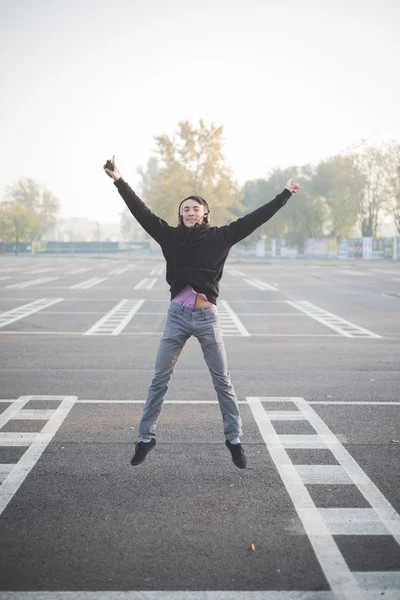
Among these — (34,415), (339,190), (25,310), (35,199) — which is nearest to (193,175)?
(339,190)

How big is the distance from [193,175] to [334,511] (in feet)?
197

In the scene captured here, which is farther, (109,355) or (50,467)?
(109,355)

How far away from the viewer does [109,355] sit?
1120 cm

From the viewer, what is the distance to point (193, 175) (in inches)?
2477

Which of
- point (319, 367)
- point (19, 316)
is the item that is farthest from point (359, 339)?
point (19, 316)

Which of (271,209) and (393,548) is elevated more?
(271,209)

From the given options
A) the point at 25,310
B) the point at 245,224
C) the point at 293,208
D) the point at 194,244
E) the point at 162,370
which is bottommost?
the point at 25,310

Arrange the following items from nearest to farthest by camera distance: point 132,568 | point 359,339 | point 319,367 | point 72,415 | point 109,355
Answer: point 132,568 < point 72,415 < point 319,367 < point 109,355 < point 359,339

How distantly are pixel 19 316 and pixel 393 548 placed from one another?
48.4ft

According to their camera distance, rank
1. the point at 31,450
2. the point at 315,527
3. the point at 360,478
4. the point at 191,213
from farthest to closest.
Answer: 1. the point at 31,450
2. the point at 191,213
3. the point at 360,478
4. the point at 315,527

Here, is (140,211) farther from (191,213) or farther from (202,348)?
(202,348)

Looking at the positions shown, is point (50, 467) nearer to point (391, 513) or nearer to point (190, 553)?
point (190, 553)

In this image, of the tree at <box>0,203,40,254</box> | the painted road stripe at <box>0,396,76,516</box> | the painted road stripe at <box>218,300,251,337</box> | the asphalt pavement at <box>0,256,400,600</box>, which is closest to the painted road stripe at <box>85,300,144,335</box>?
the painted road stripe at <box>218,300,251,337</box>

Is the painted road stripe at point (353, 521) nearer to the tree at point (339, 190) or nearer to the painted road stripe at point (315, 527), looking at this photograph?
the painted road stripe at point (315, 527)
